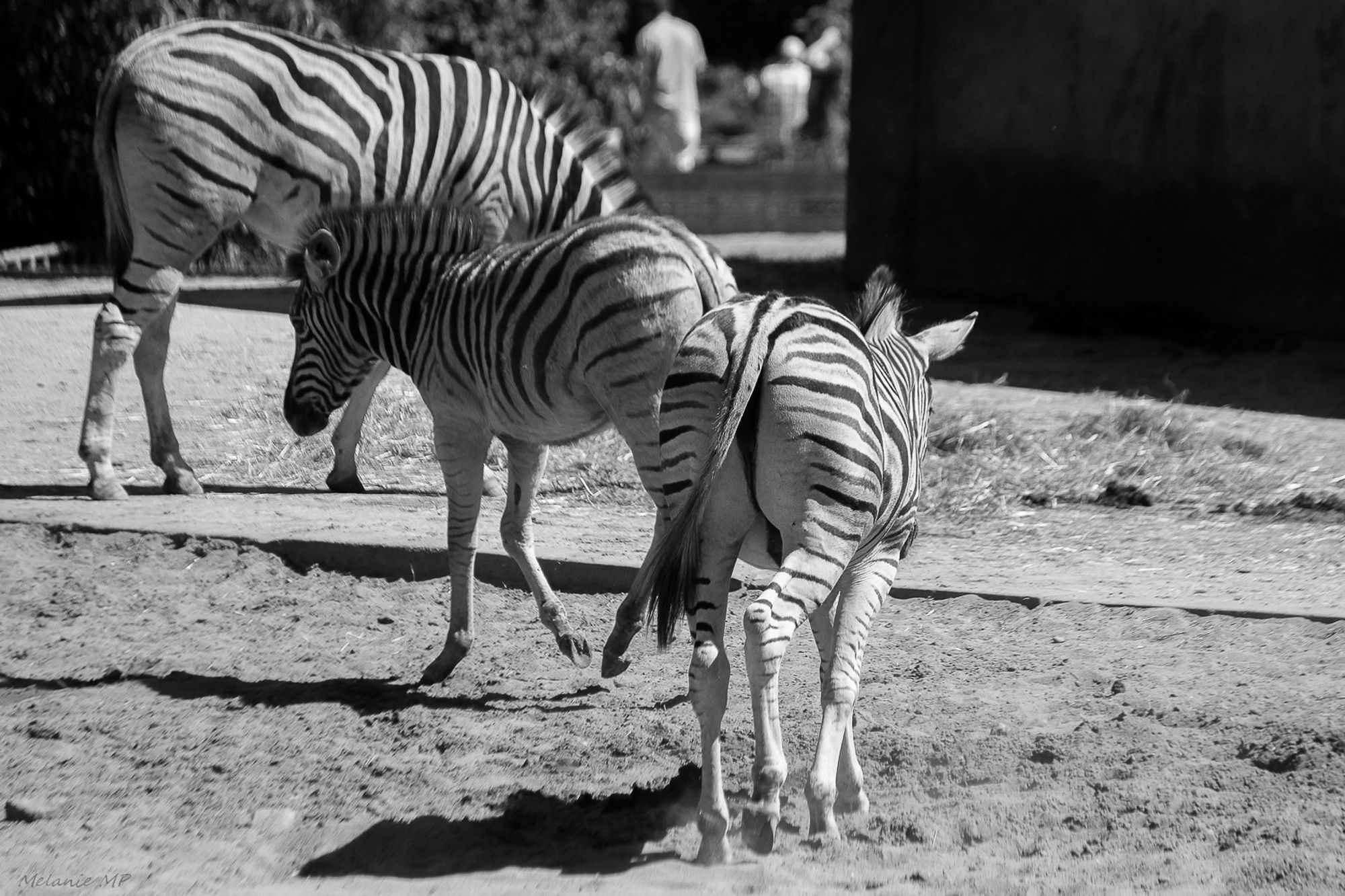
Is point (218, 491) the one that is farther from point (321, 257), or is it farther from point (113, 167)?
point (321, 257)

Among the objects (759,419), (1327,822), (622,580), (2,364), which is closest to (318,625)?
(622,580)

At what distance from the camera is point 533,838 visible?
4.03m

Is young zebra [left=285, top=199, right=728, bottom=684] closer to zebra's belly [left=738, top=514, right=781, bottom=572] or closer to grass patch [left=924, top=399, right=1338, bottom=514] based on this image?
zebra's belly [left=738, top=514, right=781, bottom=572]

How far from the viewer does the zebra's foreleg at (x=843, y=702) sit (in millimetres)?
3734

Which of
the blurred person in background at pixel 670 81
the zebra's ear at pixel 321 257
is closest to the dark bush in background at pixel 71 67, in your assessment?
the blurred person in background at pixel 670 81

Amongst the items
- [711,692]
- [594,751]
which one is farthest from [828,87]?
[711,692]

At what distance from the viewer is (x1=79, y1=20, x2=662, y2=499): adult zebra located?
653cm

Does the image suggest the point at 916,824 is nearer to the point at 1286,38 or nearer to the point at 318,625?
the point at 318,625

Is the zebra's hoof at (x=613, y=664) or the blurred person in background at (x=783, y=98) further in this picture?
the blurred person in background at (x=783, y=98)

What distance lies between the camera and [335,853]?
156 inches

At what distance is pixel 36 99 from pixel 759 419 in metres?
10.5

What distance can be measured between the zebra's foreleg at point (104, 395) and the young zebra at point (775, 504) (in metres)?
3.47

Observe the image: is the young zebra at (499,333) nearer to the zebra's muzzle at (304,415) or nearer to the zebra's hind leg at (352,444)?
the zebra's muzzle at (304,415)

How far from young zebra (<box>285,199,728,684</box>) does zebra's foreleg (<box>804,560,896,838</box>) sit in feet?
2.64
